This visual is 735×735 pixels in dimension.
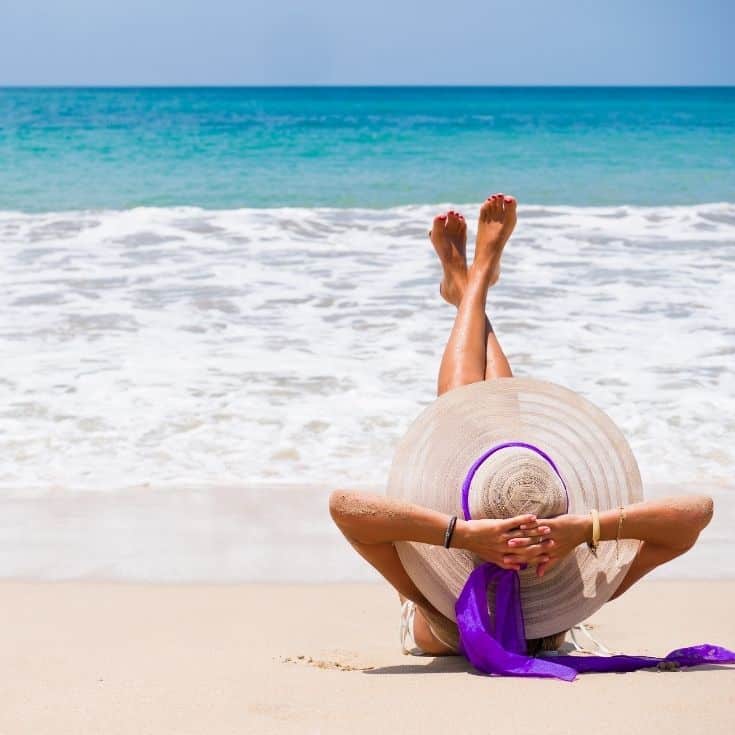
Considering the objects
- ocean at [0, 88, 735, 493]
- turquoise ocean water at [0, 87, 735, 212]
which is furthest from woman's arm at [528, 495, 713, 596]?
turquoise ocean water at [0, 87, 735, 212]

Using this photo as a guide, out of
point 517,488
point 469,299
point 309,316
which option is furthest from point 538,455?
point 309,316

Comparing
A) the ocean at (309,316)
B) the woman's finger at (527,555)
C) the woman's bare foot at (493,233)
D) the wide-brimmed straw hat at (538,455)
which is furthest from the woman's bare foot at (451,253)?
the woman's finger at (527,555)

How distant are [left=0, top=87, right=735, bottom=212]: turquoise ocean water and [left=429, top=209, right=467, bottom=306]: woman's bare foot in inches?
418

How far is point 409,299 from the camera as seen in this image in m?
8.11

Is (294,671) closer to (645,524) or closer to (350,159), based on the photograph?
(645,524)

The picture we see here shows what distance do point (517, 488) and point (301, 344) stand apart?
14.4 feet

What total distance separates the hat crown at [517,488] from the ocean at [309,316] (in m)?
1.96

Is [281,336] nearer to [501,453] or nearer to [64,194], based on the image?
[501,453]

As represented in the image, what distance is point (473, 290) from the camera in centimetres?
390

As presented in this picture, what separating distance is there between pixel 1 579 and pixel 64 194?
13304 millimetres

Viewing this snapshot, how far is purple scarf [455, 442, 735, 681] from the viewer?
254 centimetres

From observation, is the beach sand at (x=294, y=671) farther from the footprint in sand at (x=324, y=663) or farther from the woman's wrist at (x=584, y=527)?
the woman's wrist at (x=584, y=527)

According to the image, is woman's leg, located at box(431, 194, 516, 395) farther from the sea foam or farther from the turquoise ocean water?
the turquoise ocean water

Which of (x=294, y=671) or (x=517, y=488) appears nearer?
(x=517, y=488)
